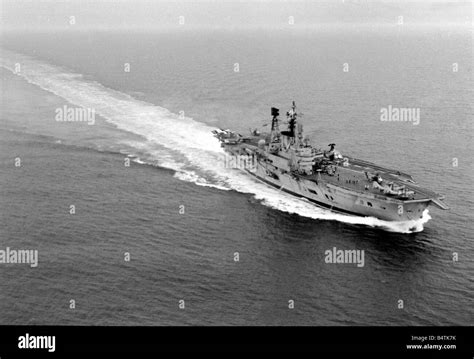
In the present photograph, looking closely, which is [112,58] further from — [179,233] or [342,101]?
[179,233]

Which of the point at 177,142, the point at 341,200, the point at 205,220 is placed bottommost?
the point at 205,220

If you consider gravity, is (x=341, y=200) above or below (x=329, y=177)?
below

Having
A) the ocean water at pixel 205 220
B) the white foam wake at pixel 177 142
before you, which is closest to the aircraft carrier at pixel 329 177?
the white foam wake at pixel 177 142

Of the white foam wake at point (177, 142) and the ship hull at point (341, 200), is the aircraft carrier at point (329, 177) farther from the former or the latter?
the white foam wake at point (177, 142)

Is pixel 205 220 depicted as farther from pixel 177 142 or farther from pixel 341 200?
pixel 177 142

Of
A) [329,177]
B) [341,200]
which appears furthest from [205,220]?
[329,177]
